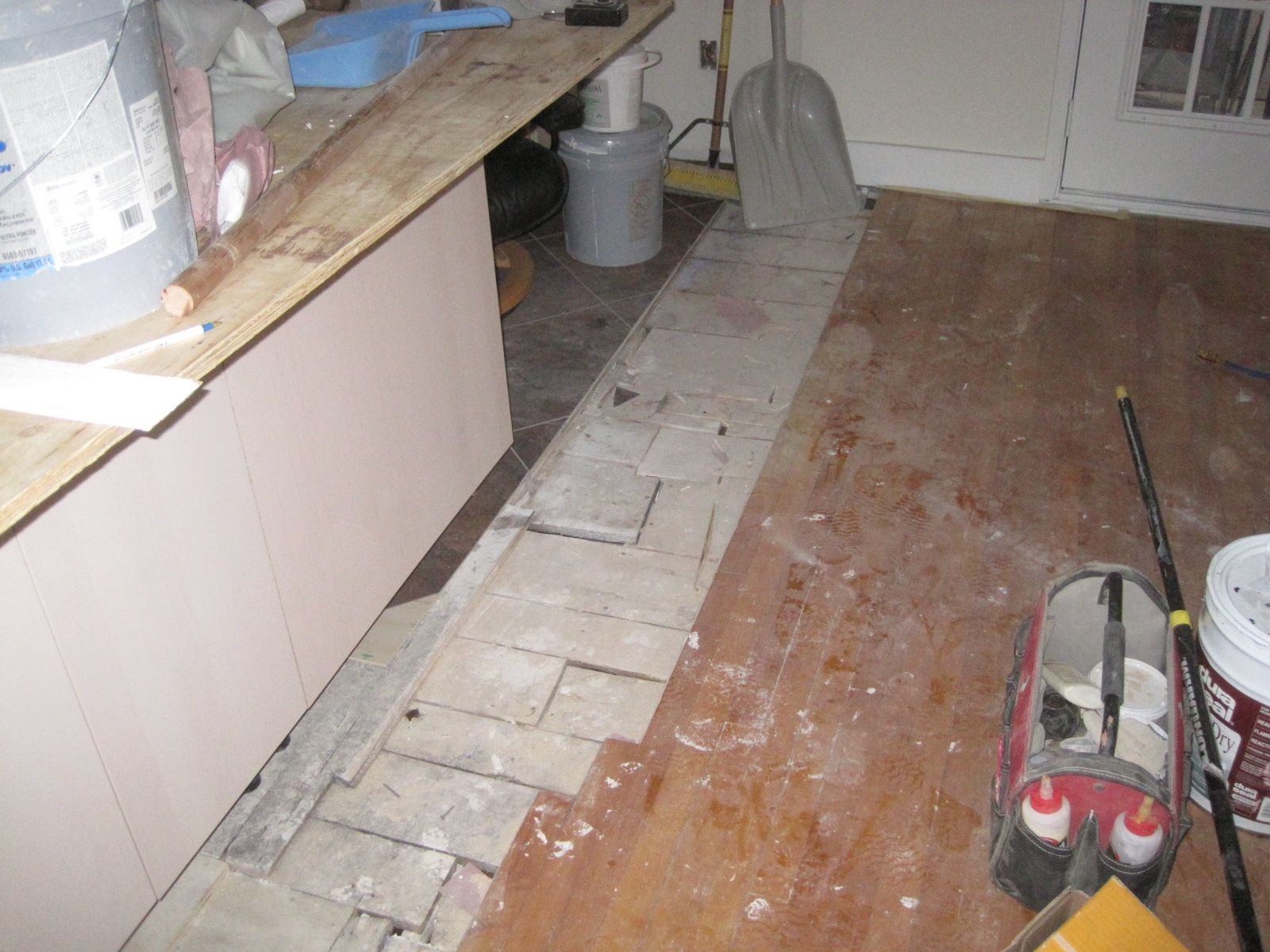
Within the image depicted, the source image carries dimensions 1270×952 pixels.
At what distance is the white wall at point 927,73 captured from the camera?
3359 millimetres

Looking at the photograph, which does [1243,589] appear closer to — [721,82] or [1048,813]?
[1048,813]

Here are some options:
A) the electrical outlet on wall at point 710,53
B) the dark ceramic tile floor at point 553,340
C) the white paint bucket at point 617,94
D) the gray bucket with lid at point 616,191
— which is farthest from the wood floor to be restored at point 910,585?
the electrical outlet on wall at point 710,53

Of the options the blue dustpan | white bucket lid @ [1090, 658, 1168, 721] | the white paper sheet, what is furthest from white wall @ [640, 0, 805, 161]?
the white paper sheet

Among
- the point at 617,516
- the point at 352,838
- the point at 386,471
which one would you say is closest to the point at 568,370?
the point at 617,516

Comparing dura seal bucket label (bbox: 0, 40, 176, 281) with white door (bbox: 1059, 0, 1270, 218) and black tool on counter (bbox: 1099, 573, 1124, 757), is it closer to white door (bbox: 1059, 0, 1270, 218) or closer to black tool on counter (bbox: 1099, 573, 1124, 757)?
black tool on counter (bbox: 1099, 573, 1124, 757)

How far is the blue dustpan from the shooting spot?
1813mm

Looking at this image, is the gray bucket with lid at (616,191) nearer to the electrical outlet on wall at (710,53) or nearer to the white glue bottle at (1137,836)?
the electrical outlet on wall at (710,53)

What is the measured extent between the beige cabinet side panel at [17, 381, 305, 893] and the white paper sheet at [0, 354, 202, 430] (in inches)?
4.9

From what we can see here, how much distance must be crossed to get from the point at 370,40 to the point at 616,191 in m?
1.39

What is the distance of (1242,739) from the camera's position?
4.76ft

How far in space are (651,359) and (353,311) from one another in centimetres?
125

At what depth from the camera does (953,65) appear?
3.46 metres

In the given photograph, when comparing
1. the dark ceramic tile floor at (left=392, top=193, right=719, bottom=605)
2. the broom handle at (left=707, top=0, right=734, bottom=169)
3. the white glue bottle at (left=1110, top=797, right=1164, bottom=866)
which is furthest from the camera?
the broom handle at (left=707, top=0, right=734, bottom=169)

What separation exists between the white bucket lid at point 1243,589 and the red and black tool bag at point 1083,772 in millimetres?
83
